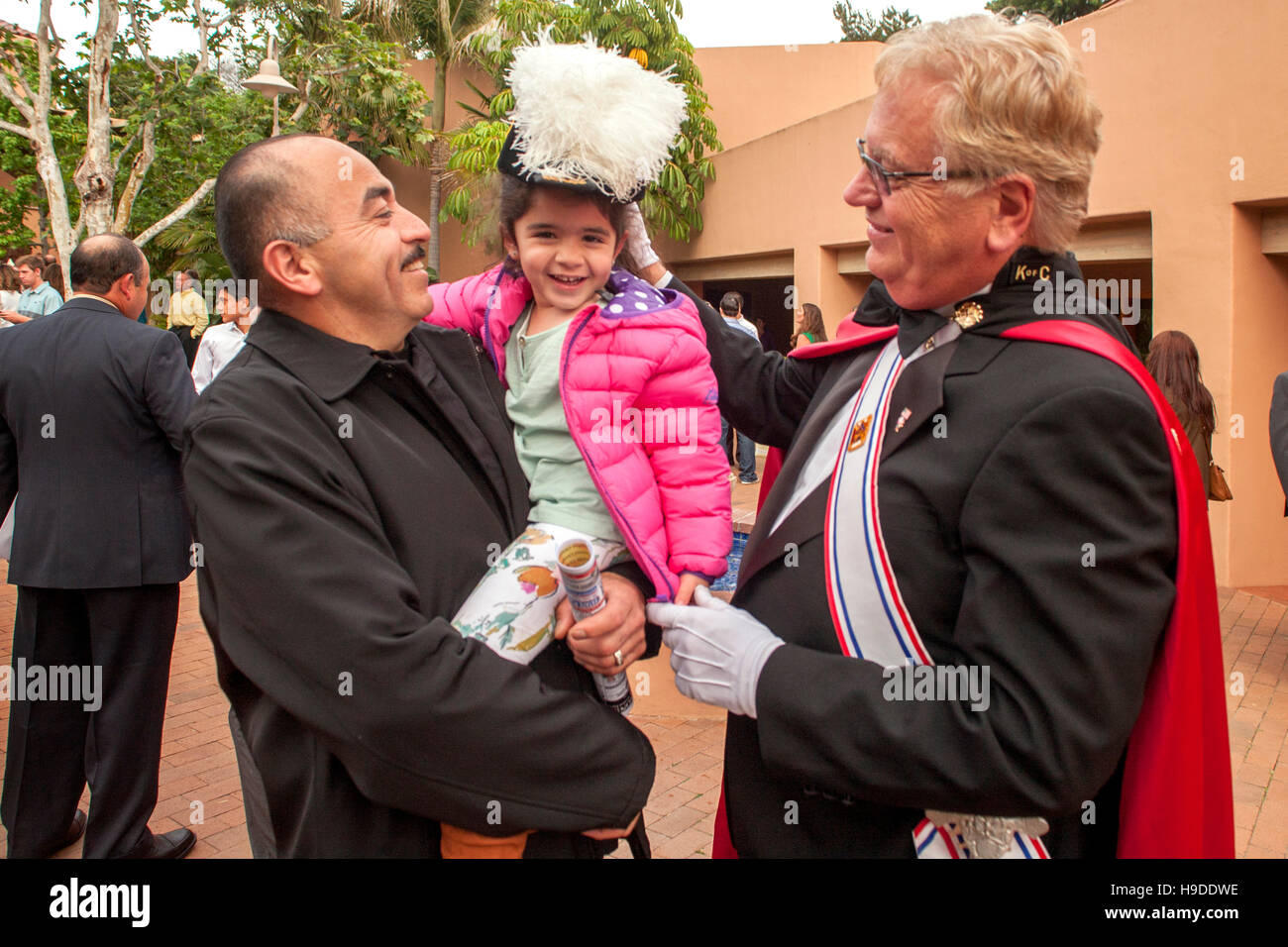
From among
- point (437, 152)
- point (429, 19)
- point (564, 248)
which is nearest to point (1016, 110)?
point (564, 248)

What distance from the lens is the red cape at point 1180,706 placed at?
4.55ft

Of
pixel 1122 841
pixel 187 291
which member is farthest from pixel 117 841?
pixel 187 291

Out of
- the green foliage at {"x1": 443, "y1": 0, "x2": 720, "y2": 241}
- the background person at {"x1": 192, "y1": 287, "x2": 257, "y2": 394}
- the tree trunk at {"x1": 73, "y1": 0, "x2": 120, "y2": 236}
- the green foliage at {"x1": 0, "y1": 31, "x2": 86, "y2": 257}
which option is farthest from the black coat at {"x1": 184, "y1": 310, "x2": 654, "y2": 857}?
the green foliage at {"x1": 0, "y1": 31, "x2": 86, "y2": 257}

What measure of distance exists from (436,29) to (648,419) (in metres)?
20.2

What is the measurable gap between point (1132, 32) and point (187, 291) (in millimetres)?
8939

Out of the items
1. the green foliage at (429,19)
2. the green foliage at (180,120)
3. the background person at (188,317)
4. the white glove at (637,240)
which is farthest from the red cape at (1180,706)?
the green foliage at (429,19)

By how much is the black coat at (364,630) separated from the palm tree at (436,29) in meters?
18.5

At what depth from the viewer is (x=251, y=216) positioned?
1703 millimetres

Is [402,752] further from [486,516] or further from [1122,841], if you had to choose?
[1122,841]

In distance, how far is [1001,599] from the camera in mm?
1348

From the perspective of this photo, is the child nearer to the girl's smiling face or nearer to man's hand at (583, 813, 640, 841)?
the girl's smiling face

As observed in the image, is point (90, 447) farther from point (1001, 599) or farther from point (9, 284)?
point (9, 284)

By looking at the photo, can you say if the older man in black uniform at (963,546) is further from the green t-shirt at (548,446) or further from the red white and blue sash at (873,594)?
the green t-shirt at (548,446)

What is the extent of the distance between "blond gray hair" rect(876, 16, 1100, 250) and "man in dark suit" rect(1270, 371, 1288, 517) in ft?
13.1
